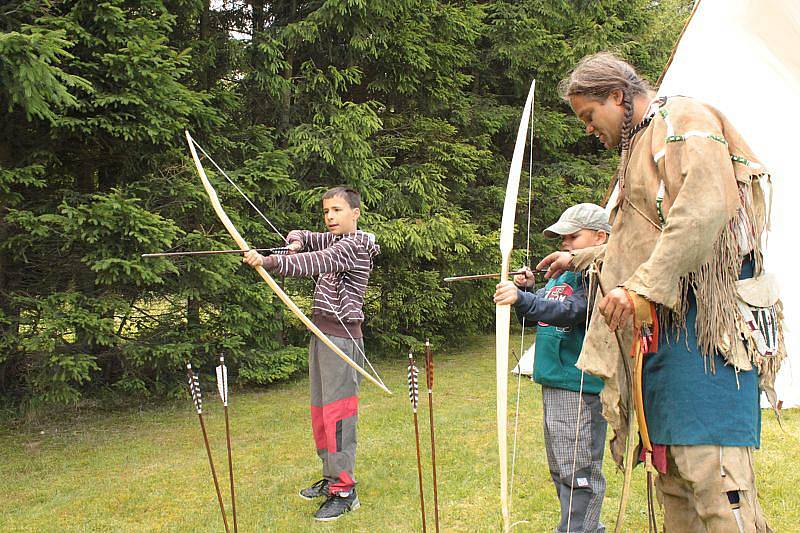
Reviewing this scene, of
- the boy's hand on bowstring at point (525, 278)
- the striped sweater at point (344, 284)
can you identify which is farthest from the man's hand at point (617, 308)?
the striped sweater at point (344, 284)

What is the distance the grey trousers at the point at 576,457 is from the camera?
7.43ft

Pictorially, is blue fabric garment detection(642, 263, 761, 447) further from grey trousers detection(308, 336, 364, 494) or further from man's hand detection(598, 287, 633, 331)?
grey trousers detection(308, 336, 364, 494)

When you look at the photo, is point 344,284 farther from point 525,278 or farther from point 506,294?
point 506,294

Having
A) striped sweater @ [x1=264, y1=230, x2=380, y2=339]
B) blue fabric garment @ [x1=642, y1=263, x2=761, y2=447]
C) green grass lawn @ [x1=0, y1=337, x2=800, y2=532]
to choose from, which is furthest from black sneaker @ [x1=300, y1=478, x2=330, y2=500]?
blue fabric garment @ [x1=642, y1=263, x2=761, y2=447]

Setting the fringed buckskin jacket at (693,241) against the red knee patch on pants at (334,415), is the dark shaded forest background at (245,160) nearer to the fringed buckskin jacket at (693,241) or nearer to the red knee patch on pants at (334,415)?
the red knee patch on pants at (334,415)

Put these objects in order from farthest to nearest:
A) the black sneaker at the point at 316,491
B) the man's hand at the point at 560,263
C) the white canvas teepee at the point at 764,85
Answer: the white canvas teepee at the point at 764,85 → the black sneaker at the point at 316,491 → the man's hand at the point at 560,263

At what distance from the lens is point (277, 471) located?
3.75m

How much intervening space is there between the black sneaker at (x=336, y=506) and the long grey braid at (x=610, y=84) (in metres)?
1.97

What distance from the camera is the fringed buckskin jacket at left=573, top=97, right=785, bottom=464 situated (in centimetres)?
148

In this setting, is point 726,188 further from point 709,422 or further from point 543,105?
point 543,105

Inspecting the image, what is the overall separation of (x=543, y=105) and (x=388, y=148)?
2.87 m

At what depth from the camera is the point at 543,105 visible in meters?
8.83

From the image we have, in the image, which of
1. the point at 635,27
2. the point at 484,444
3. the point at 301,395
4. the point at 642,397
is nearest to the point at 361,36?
the point at 301,395

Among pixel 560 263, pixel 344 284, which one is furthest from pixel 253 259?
pixel 560 263
